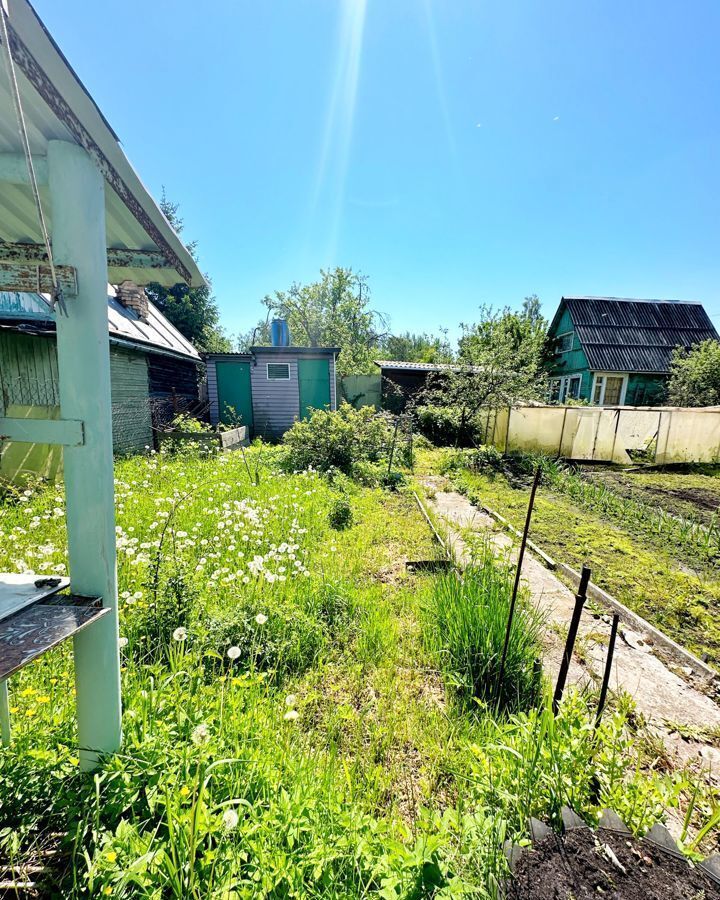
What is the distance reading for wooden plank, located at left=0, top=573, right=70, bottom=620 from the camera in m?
1.06

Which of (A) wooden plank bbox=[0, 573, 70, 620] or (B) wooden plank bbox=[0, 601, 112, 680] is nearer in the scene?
(B) wooden plank bbox=[0, 601, 112, 680]

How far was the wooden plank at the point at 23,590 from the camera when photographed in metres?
1.06

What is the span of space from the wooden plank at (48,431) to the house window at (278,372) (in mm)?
12122

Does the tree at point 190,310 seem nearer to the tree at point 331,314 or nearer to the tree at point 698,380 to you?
the tree at point 331,314

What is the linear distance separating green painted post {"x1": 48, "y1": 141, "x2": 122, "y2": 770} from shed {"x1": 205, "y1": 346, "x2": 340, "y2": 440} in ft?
39.0

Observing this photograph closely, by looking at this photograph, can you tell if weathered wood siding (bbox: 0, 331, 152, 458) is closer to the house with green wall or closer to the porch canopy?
the porch canopy

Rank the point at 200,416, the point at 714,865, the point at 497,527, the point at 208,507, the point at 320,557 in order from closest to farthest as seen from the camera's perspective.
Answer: the point at 714,865 < the point at 320,557 < the point at 208,507 < the point at 497,527 < the point at 200,416

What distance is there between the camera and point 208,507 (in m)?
4.50

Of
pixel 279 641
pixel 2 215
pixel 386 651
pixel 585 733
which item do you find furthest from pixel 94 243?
pixel 386 651

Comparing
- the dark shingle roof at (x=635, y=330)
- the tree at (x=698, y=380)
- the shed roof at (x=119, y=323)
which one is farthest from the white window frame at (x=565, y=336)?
the shed roof at (x=119, y=323)

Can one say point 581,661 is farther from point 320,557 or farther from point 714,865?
point 320,557

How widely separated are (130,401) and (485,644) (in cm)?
932

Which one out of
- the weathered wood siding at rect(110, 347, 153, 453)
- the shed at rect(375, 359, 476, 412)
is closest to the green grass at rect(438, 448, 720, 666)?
the weathered wood siding at rect(110, 347, 153, 453)

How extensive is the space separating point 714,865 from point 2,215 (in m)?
3.63
